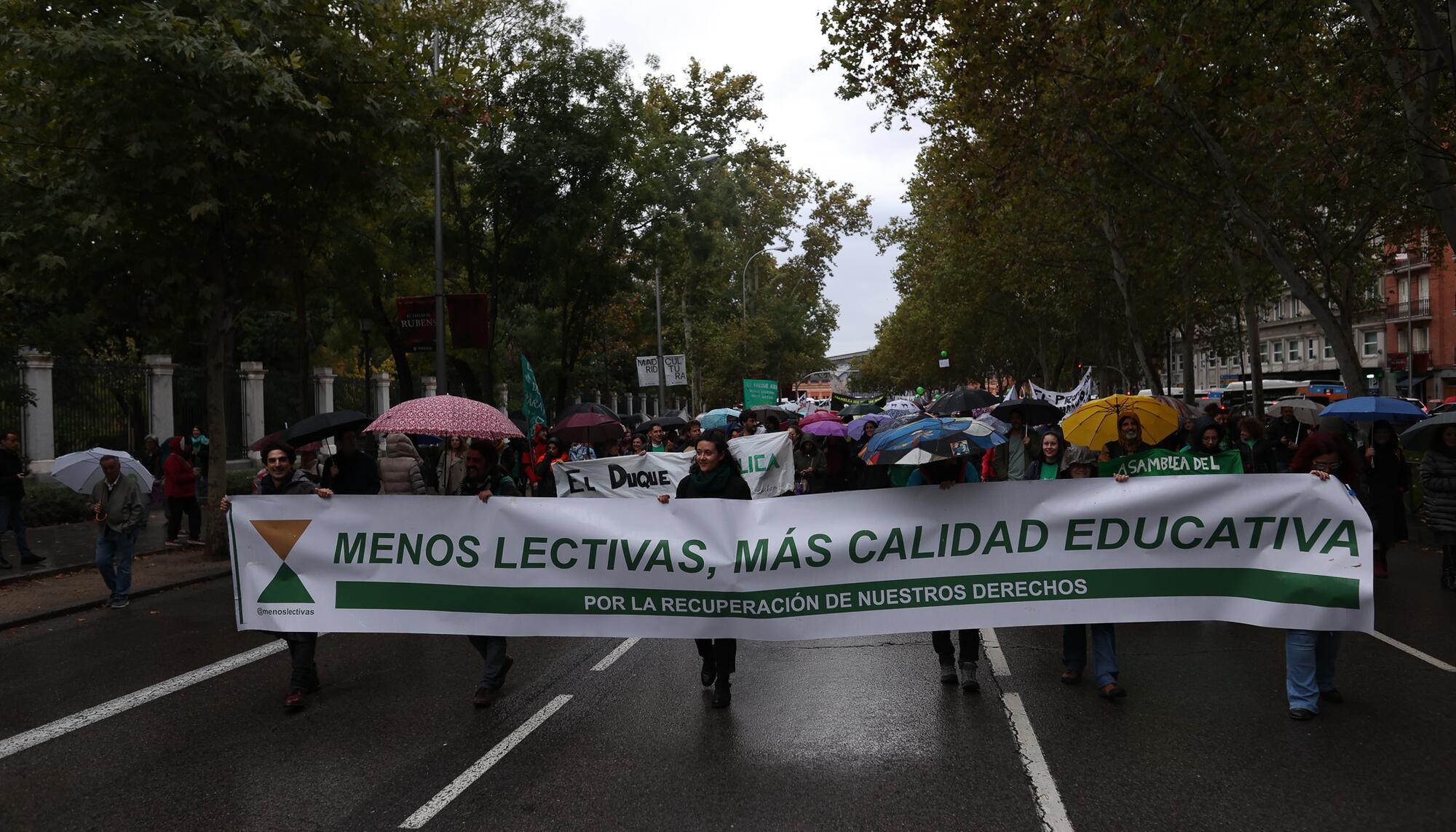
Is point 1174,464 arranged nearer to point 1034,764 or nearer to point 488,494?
point 1034,764

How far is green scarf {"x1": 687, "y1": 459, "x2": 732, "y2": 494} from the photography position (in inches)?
280

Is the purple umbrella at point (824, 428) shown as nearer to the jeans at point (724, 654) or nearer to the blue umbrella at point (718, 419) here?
the blue umbrella at point (718, 419)

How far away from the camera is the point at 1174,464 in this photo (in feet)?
24.7

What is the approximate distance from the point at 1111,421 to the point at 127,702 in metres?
9.42

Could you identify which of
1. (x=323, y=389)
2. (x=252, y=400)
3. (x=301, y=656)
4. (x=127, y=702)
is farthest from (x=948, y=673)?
(x=323, y=389)

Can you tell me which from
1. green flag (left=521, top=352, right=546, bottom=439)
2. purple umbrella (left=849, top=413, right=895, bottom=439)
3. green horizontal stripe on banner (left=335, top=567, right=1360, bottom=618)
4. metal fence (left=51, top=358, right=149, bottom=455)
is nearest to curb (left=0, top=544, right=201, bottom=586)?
green flag (left=521, top=352, right=546, bottom=439)

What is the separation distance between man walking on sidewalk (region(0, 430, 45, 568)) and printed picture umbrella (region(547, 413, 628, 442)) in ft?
22.9

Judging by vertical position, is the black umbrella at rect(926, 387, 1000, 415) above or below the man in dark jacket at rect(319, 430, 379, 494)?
above

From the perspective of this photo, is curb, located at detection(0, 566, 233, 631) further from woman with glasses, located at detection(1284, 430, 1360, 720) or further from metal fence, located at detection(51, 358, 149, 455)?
metal fence, located at detection(51, 358, 149, 455)

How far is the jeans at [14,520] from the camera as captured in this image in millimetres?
14445

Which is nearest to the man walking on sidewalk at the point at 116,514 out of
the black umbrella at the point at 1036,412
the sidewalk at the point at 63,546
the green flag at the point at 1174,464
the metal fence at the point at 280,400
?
the sidewalk at the point at 63,546

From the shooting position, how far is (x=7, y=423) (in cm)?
2045

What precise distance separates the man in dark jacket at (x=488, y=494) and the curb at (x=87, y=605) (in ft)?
12.0

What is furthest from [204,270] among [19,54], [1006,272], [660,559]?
[1006,272]
